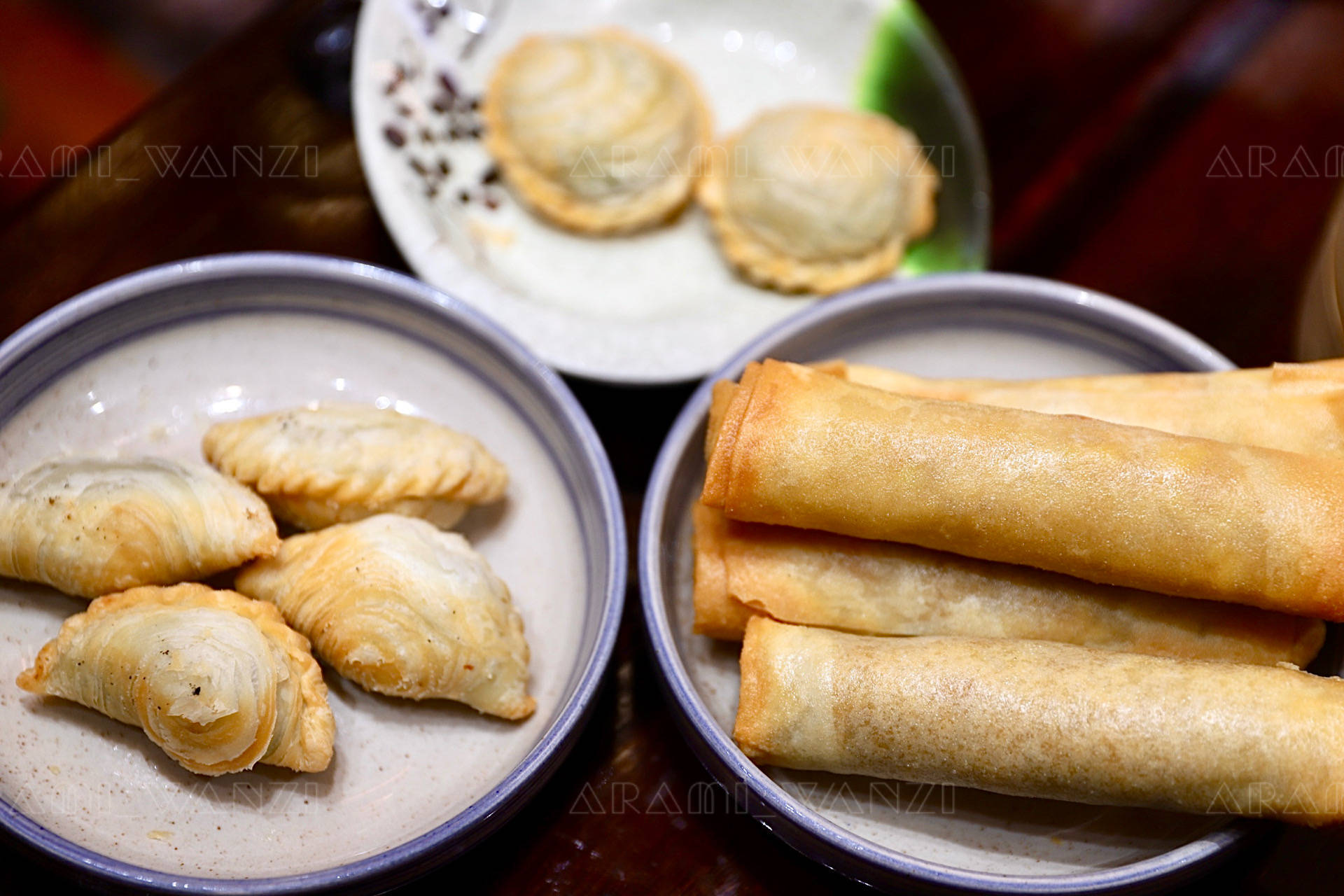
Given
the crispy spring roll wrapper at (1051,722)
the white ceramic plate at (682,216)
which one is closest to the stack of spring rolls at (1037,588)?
the crispy spring roll wrapper at (1051,722)

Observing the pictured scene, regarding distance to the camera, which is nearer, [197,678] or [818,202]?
[197,678]

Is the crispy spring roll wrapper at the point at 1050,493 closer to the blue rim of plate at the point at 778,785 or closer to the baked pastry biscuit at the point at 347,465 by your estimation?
the blue rim of plate at the point at 778,785

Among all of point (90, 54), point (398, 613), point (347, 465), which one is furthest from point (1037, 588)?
point (90, 54)

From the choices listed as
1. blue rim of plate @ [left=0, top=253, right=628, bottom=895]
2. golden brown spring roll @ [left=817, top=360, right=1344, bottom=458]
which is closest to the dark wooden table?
blue rim of plate @ [left=0, top=253, right=628, bottom=895]

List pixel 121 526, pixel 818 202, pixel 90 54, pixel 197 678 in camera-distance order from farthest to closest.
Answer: pixel 90 54, pixel 818 202, pixel 121 526, pixel 197 678

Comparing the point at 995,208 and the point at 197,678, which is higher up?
the point at 995,208

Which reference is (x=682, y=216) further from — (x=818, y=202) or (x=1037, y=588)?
(x=1037, y=588)

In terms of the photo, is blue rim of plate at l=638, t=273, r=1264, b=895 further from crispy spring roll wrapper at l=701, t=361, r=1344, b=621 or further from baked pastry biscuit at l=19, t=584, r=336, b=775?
baked pastry biscuit at l=19, t=584, r=336, b=775
